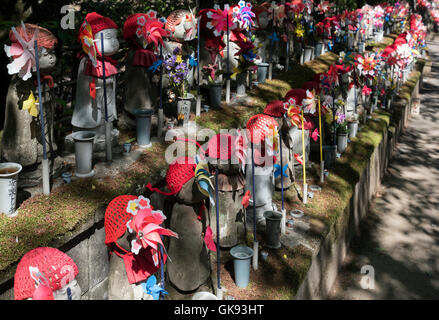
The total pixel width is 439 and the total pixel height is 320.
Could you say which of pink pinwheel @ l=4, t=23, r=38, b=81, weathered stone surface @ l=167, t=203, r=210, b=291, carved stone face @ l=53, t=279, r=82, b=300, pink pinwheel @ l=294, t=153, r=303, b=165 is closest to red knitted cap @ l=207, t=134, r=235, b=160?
weathered stone surface @ l=167, t=203, r=210, b=291

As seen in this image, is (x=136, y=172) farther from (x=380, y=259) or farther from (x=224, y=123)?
(x=380, y=259)

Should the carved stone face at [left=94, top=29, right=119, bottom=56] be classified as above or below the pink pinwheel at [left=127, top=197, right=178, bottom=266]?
above

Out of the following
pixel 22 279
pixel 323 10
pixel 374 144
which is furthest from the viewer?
pixel 323 10

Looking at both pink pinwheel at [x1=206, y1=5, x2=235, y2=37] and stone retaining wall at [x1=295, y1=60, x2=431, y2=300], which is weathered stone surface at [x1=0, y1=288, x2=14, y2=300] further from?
pink pinwheel at [x1=206, y1=5, x2=235, y2=37]

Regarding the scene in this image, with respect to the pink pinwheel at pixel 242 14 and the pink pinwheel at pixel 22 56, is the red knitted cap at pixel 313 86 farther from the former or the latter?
the pink pinwheel at pixel 22 56

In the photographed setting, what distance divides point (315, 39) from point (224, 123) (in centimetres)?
640

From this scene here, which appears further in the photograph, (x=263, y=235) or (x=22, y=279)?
(x=263, y=235)

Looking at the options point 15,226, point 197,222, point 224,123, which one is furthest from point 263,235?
point 15,226

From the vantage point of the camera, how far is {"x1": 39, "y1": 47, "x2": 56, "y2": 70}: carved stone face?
13.3 feet

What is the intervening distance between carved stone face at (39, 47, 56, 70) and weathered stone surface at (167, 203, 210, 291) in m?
1.58

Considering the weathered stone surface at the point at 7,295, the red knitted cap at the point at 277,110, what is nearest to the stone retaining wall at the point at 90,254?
the weathered stone surface at the point at 7,295

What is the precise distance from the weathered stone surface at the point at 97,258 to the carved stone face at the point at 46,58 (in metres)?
1.42

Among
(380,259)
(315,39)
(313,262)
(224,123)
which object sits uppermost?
(315,39)
